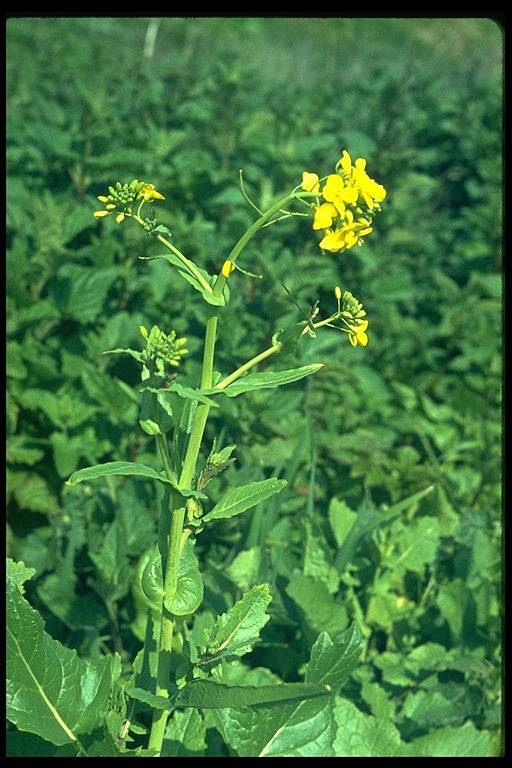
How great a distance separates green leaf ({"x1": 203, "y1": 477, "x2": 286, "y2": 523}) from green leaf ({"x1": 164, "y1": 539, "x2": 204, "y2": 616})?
0.13 metres

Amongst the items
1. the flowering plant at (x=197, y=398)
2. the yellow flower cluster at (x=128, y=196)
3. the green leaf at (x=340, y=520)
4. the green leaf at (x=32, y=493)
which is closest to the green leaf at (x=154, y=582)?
the flowering plant at (x=197, y=398)

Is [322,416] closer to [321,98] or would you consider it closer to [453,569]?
[453,569]

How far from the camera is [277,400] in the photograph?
324cm

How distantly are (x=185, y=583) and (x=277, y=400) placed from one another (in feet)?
5.46

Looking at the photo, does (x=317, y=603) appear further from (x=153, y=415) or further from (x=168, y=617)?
(x=153, y=415)

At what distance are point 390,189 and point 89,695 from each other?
12.6 feet

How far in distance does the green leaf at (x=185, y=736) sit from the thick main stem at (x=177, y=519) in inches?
7.4

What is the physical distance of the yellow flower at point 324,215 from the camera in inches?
55.6

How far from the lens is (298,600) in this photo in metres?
2.34

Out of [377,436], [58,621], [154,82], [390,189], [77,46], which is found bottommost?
[58,621]

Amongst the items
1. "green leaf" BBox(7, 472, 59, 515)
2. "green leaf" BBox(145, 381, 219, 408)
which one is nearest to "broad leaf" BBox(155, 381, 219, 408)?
"green leaf" BBox(145, 381, 219, 408)

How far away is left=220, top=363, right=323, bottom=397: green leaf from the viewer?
1.47m

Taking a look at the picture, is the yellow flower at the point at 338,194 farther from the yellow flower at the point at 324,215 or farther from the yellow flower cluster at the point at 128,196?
the yellow flower cluster at the point at 128,196
